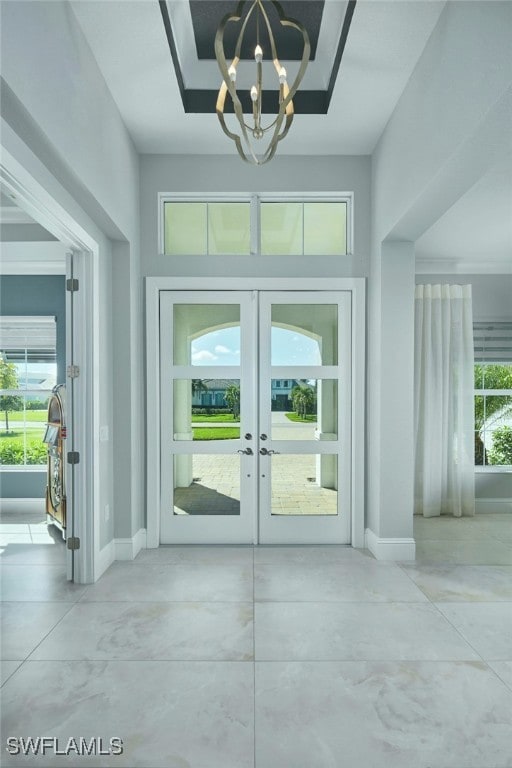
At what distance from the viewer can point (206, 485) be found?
14.6 feet

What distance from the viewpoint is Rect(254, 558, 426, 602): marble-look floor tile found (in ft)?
11.0

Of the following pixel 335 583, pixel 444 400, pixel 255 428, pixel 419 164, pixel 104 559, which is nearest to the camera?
pixel 419 164

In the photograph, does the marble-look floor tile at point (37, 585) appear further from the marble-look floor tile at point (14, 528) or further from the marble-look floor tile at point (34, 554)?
the marble-look floor tile at point (14, 528)

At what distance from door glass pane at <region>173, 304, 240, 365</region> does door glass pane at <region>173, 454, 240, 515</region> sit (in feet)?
2.79

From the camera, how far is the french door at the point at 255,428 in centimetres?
444

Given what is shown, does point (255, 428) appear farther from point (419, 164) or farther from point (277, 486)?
point (419, 164)

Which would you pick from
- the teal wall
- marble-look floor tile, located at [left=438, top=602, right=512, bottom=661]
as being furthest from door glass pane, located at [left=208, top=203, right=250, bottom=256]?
marble-look floor tile, located at [left=438, top=602, right=512, bottom=661]

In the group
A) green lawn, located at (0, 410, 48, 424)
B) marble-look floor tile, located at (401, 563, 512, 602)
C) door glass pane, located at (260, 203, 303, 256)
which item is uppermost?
door glass pane, located at (260, 203, 303, 256)

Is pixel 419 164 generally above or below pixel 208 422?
above

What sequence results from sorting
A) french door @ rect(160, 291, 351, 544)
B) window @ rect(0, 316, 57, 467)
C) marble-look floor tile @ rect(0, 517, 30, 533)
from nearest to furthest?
1. french door @ rect(160, 291, 351, 544)
2. marble-look floor tile @ rect(0, 517, 30, 533)
3. window @ rect(0, 316, 57, 467)

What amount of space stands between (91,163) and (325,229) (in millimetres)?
2126

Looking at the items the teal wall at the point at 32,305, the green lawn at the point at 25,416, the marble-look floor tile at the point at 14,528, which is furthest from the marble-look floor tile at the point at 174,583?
the green lawn at the point at 25,416
